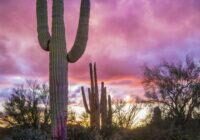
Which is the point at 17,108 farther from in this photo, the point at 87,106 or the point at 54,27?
the point at 54,27

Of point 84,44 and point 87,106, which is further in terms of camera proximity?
point 87,106

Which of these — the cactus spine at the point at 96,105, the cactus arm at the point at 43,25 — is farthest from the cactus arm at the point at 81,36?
the cactus spine at the point at 96,105

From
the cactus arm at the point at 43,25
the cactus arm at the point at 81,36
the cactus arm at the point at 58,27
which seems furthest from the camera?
the cactus arm at the point at 43,25

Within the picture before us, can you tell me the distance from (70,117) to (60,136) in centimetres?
1789

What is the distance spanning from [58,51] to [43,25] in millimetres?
976

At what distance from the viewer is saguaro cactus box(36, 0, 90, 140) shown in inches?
456

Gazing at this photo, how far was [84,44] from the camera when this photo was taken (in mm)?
12164

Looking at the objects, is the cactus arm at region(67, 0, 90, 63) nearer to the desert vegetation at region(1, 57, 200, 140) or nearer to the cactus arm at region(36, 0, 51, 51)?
the cactus arm at region(36, 0, 51, 51)

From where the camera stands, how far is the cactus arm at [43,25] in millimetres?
12273

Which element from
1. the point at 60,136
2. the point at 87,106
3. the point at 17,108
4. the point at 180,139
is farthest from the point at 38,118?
the point at 60,136

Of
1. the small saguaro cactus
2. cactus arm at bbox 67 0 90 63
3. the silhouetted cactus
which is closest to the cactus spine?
the small saguaro cactus

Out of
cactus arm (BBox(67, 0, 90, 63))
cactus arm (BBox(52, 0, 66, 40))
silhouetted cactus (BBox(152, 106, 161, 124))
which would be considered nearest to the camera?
cactus arm (BBox(52, 0, 66, 40))

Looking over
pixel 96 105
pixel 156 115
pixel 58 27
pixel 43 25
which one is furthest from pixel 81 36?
pixel 156 115

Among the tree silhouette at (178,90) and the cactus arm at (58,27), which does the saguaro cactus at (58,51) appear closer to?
the cactus arm at (58,27)
